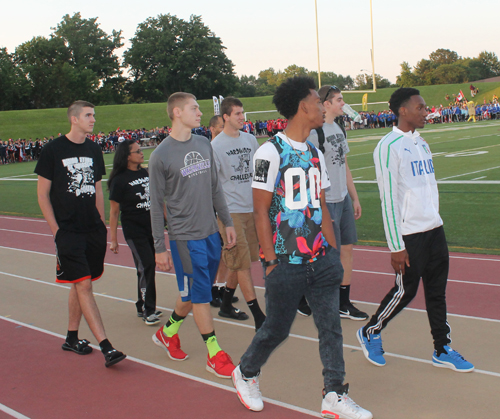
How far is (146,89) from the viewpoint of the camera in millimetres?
93375

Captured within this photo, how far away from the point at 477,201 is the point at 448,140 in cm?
1893

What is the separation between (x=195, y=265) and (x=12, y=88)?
73.2m

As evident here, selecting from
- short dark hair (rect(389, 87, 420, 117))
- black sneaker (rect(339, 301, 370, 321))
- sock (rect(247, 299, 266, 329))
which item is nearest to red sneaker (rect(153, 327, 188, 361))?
sock (rect(247, 299, 266, 329))

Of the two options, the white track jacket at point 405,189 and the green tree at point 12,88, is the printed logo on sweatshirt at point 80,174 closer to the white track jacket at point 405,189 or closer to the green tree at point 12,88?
the white track jacket at point 405,189

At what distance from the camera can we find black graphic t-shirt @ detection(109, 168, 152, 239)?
5.60 meters

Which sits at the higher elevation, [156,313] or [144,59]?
A: [144,59]

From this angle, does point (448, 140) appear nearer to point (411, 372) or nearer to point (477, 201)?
point (477, 201)

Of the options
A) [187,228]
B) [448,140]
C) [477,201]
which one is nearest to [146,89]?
[448,140]

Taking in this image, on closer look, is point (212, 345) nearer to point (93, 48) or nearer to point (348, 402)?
point (348, 402)

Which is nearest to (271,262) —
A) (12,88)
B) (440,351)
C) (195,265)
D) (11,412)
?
(195,265)

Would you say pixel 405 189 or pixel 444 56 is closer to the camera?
pixel 405 189

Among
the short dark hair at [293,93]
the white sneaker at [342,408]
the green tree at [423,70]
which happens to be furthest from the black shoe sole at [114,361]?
the green tree at [423,70]

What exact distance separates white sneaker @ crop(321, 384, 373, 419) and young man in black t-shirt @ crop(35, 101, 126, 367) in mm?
1832

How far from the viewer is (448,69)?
364 feet
